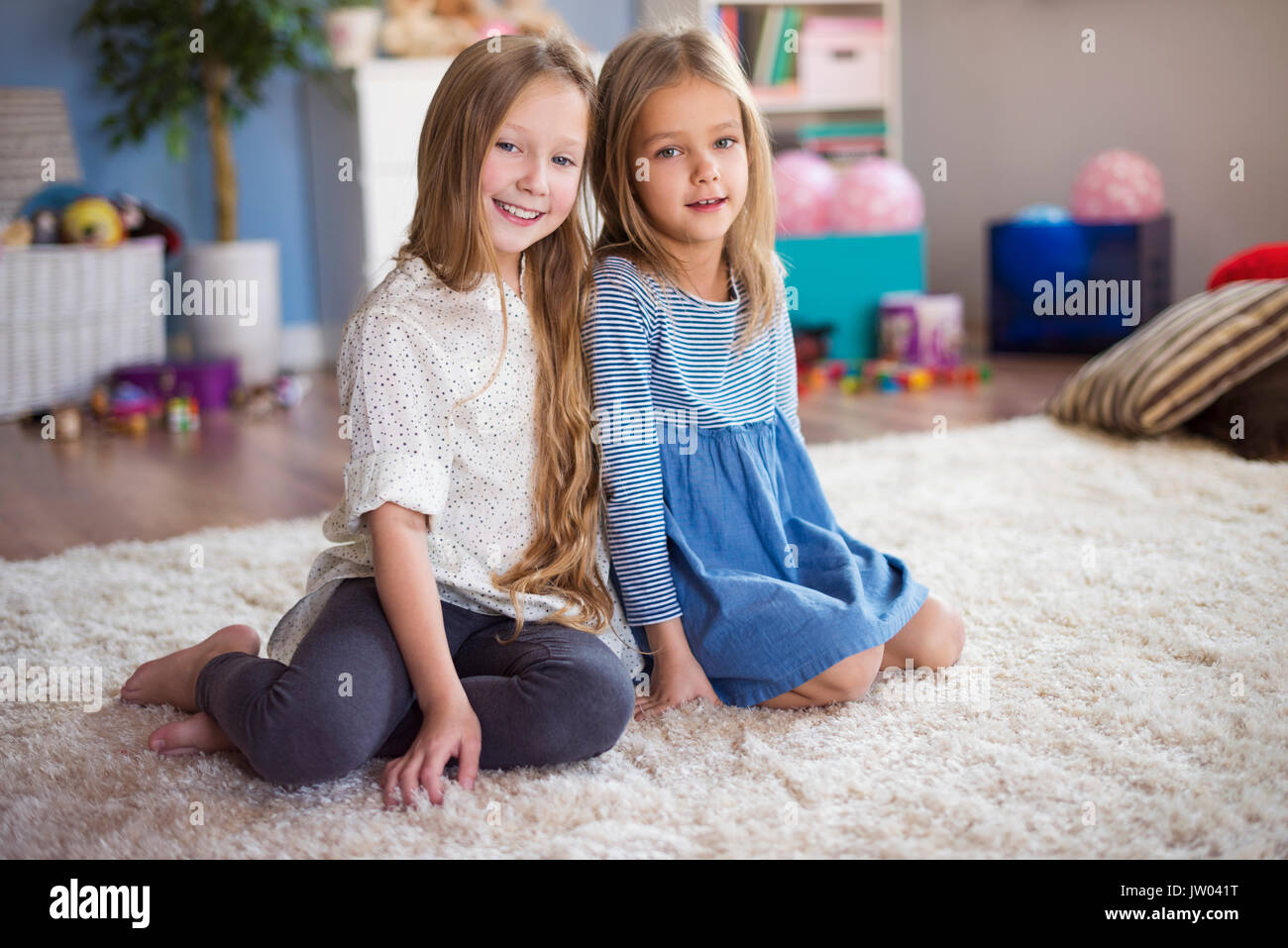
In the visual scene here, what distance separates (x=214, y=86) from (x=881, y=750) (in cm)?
264

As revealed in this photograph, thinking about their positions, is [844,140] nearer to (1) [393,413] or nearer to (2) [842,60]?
(2) [842,60]

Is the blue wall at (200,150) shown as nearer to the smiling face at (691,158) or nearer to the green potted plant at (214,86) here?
the green potted plant at (214,86)

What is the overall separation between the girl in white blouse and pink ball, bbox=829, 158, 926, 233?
6.97 ft

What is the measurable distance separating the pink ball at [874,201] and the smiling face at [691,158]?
6.81ft

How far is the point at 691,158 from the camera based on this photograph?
1.08 m

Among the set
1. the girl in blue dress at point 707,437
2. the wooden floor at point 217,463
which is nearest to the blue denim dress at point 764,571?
the girl in blue dress at point 707,437

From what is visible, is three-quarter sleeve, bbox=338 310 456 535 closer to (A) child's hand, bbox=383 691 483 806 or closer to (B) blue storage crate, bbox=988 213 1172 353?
(A) child's hand, bbox=383 691 483 806

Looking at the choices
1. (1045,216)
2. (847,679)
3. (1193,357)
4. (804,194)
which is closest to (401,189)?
(804,194)

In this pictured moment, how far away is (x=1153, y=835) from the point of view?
787mm

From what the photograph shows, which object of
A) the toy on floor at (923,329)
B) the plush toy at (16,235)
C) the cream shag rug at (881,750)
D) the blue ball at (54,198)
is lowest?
the cream shag rug at (881,750)

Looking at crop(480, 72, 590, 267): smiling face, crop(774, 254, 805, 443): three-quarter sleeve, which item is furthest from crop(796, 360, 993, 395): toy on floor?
crop(480, 72, 590, 267): smiling face

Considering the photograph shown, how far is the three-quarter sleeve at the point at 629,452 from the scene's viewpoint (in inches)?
41.0

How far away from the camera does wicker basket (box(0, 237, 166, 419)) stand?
2623mm
